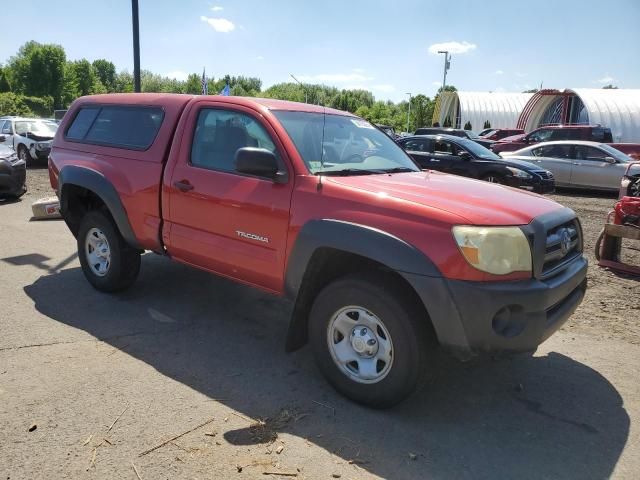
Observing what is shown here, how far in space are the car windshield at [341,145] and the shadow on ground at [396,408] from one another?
58.8 inches

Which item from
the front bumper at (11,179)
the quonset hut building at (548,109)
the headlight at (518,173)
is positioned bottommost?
the front bumper at (11,179)

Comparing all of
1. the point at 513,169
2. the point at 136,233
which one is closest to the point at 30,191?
the point at 136,233

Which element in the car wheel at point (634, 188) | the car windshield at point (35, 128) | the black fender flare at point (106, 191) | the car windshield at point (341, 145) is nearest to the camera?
the car windshield at point (341, 145)

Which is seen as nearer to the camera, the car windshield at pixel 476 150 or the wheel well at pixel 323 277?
the wheel well at pixel 323 277

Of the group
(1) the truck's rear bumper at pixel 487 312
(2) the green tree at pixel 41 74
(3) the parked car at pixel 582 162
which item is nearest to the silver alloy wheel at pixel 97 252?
(1) the truck's rear bumper at pixel 487 312

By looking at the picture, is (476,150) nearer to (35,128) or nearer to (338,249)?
(338,249)

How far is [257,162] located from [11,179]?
916 cm

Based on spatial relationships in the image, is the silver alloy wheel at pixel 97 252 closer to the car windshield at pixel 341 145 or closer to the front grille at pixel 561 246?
the car windshield at pixel 341 145

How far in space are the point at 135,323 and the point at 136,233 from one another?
780 millimetres

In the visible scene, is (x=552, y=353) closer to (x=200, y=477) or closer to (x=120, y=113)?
(x=200, y=477)

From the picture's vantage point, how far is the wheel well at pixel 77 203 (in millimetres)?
5301

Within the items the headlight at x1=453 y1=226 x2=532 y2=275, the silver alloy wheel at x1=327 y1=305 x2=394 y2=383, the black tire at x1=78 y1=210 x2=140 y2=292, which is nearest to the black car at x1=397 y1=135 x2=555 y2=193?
the black tire at x1=78 y1=210 x2=140 y2=292

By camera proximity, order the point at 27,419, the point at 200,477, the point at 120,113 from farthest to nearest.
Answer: the point at 120,113 → the point at 27,419 → the point at 200,477

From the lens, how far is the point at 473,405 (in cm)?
348
